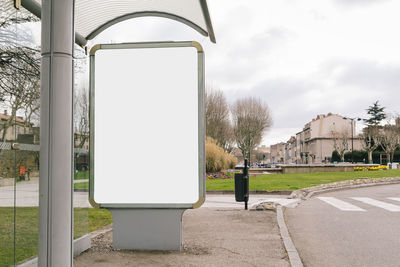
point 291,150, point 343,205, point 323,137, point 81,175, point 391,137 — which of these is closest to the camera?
point 81,175

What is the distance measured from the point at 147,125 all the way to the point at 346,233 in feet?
14.7

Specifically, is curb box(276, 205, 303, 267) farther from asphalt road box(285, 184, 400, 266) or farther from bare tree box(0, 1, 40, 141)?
bare tree box(0, 1, 40, 141)

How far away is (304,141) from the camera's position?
12325cm

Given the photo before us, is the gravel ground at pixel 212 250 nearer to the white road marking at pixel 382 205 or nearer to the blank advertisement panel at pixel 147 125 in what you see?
the blank advertisement panel at pixel 147 125

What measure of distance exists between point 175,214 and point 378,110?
84780 millimetres

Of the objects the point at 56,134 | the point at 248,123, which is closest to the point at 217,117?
the point at 248,123

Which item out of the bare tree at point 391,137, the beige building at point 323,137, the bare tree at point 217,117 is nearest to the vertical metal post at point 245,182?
the bare tree at point 217,117

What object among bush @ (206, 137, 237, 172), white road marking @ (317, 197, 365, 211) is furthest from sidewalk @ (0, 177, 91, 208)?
bush @ (206, 137, 237, 172)

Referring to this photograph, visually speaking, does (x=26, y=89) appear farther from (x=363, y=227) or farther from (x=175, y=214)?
(x=363, y=227)

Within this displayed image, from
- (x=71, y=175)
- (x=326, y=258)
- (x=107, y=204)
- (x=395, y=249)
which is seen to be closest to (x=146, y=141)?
(x=107, y=204)

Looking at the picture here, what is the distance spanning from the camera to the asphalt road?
19.4ft

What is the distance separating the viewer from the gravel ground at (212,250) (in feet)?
17.5

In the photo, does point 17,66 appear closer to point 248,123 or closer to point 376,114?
point 248,123

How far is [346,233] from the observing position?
7.91 m
